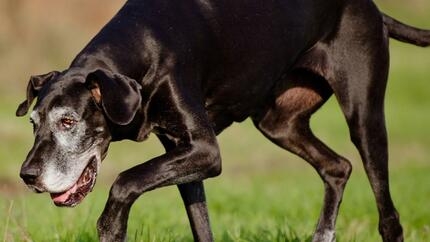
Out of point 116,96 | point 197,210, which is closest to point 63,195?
point 116,96

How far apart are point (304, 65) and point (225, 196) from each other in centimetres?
496

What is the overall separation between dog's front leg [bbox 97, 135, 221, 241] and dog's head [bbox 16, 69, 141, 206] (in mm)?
221

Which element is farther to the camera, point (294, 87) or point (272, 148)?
point (272, 148)

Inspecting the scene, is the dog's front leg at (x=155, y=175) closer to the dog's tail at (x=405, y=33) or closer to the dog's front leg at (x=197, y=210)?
the dog's front leg at (x=197, y=210)

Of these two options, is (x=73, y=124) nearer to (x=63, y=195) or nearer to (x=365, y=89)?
(x=63, y=195)

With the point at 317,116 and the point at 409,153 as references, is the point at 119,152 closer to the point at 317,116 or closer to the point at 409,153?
the point at 409,153

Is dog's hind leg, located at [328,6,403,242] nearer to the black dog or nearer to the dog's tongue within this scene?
the black dog

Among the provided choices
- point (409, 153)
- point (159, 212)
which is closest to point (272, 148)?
point (409, 153)

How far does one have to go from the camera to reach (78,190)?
581cm

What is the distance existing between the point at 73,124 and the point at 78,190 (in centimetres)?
40

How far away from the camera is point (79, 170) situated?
5738mm

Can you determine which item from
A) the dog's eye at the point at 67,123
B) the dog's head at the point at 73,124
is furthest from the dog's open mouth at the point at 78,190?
the dog's eye at the point at 67,123

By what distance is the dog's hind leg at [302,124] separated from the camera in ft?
25.4

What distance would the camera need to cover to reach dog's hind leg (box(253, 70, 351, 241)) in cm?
774
